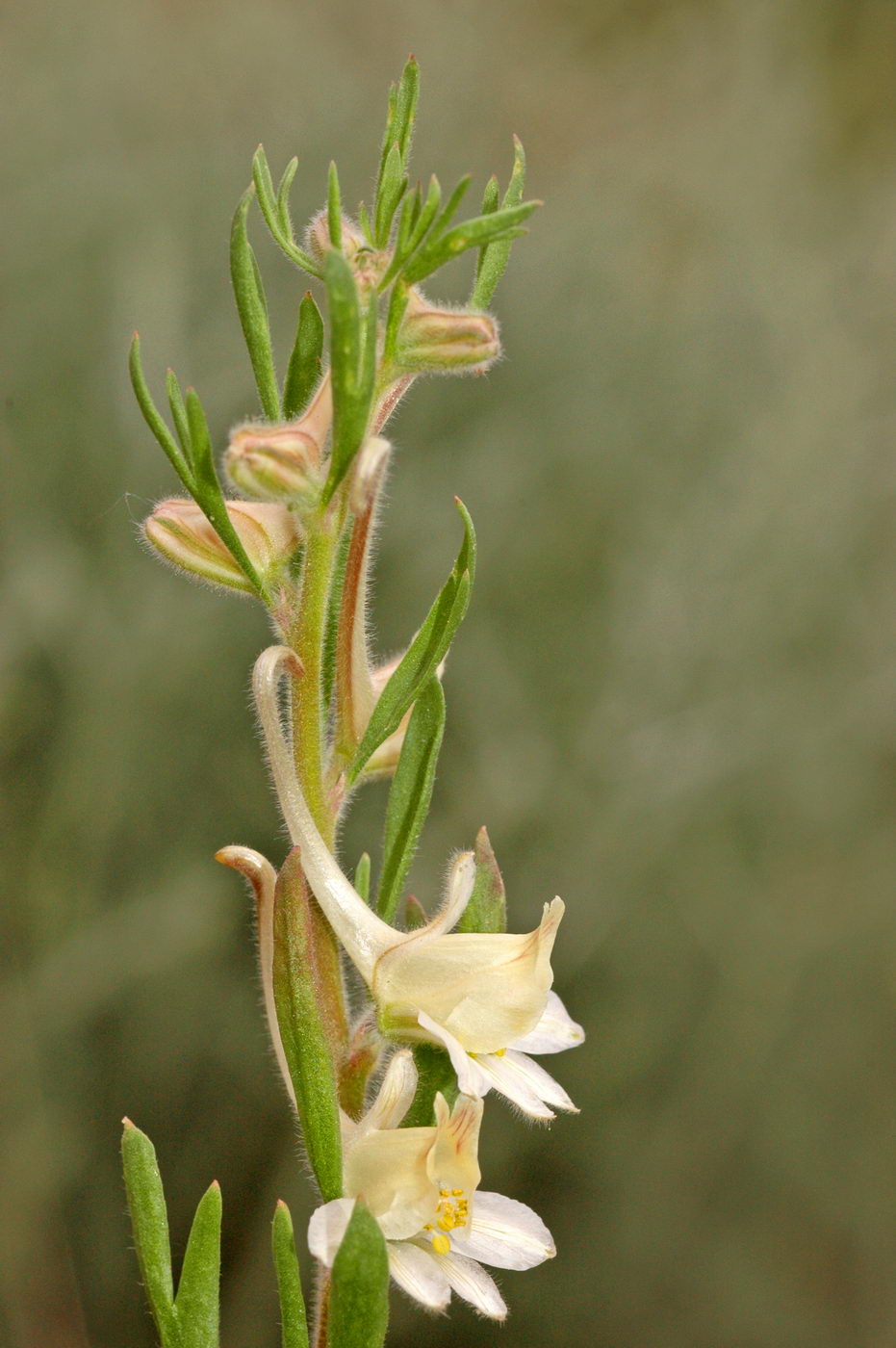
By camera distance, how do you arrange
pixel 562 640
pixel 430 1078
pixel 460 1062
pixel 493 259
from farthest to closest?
pixel 562 640 < pixel 493 259 < pixel 430 1078 < pixel 460 1062

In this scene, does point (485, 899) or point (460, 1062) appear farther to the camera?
point (485, 899)

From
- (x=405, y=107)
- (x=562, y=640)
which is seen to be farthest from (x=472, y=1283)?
(x=562, y=640)

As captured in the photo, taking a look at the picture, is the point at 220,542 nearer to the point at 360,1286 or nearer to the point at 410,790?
the point at 410,790

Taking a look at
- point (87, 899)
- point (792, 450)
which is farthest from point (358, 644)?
point (792, 450)

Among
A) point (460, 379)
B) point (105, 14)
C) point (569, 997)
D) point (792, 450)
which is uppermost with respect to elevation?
point (105, 14)

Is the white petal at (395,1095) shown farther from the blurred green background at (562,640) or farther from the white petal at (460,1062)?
the blurred green background at (562,640)

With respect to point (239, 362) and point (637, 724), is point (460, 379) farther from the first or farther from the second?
point (637, 724)

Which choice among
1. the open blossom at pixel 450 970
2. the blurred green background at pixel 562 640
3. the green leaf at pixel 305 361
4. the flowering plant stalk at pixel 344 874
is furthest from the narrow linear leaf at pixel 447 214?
the blurred green background at pixel 562 640
